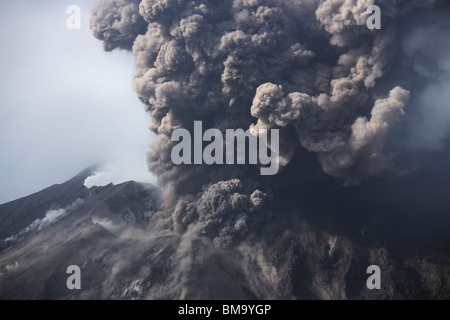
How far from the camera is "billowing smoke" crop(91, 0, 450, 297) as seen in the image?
2325cm

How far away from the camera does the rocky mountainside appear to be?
22141 millimetres

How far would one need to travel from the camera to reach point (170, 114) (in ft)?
98.5

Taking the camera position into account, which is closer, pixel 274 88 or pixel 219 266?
pixel 274 88

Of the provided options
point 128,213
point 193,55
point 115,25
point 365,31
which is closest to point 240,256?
point 128,213

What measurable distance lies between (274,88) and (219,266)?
14825 millimetres

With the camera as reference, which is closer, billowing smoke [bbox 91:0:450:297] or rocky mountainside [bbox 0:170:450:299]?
rocky mountainside [bbox 0:170:450:299]

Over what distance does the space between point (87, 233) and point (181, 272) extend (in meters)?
11.0

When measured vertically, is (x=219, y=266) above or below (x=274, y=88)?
below

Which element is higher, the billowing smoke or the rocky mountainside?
the billowing smoke

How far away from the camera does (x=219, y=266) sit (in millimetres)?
24391

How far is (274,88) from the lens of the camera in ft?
77.1

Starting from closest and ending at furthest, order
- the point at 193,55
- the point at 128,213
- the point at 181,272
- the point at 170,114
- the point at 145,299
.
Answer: the point at 145,299, the point at 181,272, the point at 193,55, the point at 170,114, the point at 128,213

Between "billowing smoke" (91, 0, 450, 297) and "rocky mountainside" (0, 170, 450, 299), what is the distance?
34.2 inches

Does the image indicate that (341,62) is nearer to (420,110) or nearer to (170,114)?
(420,110)
